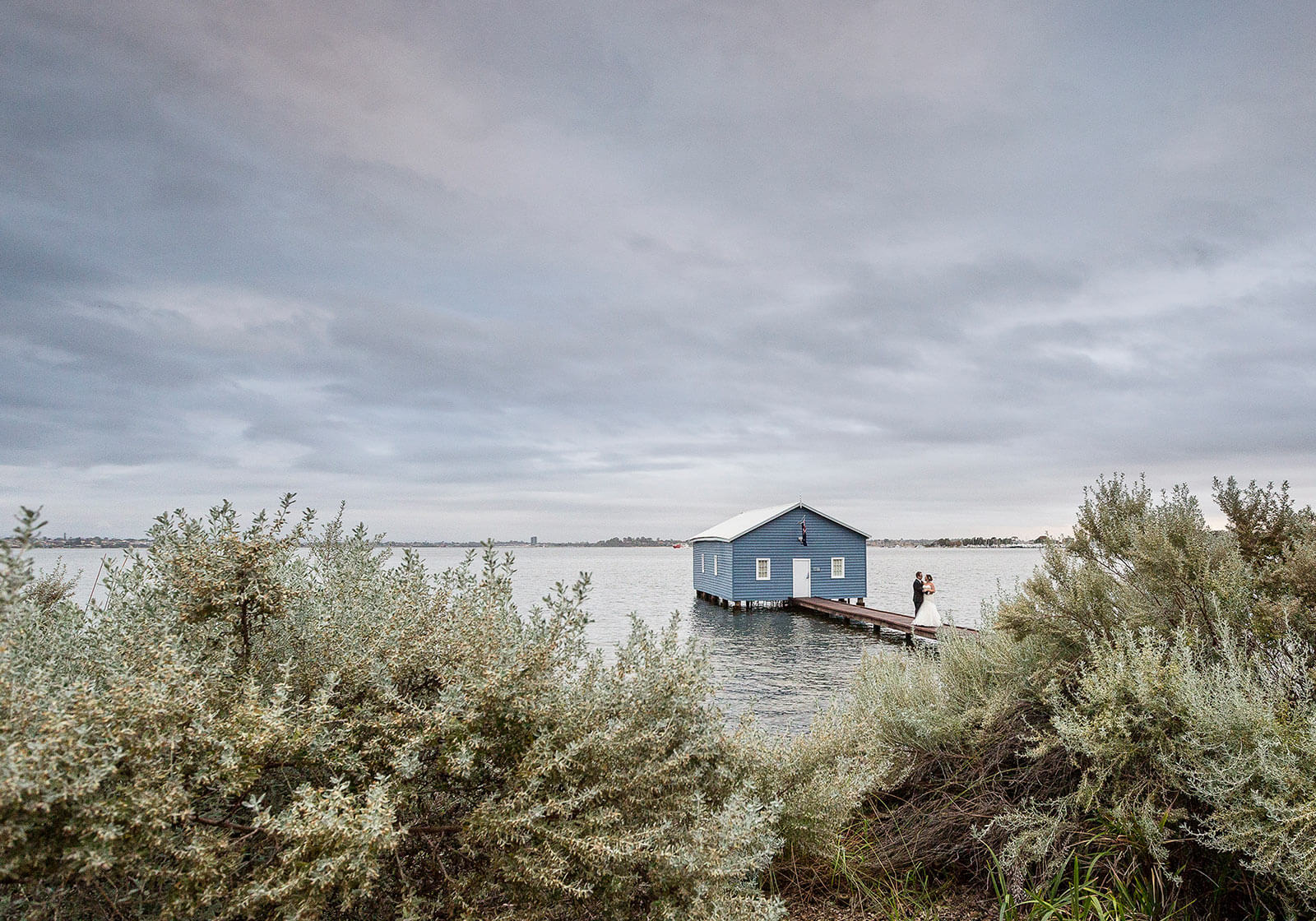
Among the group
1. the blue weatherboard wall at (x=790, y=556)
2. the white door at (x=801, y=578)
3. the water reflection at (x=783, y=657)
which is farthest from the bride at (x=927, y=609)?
→ the blue weatherboard wall at (x=790, y=556)

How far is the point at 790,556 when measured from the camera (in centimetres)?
3303

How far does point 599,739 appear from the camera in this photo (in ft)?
6.71

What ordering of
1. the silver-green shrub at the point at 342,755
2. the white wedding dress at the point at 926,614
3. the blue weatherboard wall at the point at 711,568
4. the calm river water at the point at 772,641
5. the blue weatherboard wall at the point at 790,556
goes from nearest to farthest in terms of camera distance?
the silver-green shrub at the point at 342,755 → the calm river water at the point at 772,641 → the white wedding dress at the point at 926,614 → the blue weatherboard wall at the point at 790,556 → the blue weatherboard wall at the point at 711,568

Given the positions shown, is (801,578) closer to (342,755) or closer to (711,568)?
(711,568)

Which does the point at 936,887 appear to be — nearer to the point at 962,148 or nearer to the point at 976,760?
the point at 976,760

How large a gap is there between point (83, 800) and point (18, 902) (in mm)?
506

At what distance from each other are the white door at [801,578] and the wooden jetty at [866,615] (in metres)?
0.68

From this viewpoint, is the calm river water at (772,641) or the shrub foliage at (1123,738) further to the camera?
the calm river water at (772,641)

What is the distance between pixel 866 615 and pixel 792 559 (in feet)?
27.7

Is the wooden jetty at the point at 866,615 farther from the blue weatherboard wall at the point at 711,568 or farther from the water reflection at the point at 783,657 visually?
the blue weatherboard wall at the point at 711,568

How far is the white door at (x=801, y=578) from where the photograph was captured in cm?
3259

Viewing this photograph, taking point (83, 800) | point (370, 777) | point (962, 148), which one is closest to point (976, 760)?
point (370, 777)

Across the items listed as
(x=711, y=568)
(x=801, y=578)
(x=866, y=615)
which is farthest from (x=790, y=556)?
(x=866, y=615)

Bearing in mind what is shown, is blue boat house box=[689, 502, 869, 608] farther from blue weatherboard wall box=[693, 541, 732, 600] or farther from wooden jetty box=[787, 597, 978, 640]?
wooden jetty box=[787, 597, 978, 640]
